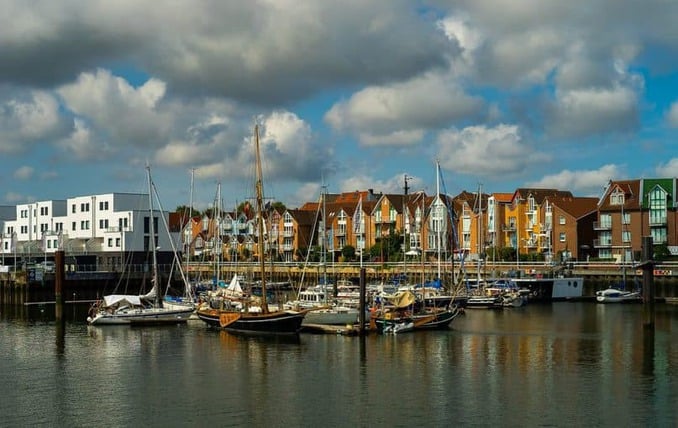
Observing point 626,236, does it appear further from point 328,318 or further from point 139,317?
point 139,317

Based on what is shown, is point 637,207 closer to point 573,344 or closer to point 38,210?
point 573,344

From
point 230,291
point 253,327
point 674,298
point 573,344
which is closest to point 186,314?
point 230,291

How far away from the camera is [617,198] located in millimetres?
127125

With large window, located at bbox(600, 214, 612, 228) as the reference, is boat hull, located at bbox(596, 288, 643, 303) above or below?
below

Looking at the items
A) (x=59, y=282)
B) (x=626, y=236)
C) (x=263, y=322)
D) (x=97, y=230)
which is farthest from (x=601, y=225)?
(x=59, y=282)

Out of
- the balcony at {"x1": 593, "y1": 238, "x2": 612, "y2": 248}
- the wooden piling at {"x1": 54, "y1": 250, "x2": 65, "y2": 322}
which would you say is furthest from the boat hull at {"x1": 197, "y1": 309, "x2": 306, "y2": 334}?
the balcony at {"x1": 593, "y1": 238, "x2": 612, "y2": 248}

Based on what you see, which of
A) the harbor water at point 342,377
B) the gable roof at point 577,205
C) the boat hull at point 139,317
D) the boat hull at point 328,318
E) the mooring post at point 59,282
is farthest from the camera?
the gable roof at point 577,205

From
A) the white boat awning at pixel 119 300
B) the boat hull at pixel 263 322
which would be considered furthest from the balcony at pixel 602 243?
the white boat awning at pixel 119 300

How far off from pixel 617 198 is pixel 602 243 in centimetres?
669

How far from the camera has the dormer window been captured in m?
127

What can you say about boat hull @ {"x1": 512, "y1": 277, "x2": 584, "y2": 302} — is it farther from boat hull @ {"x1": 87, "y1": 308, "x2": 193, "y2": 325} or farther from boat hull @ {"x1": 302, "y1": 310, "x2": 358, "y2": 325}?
boat hull @ {"x1": 87, "y1": 308, "x2": 193, "y2": 325}

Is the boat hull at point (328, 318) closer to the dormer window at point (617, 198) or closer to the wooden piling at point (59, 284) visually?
the wooden piling at point (59, 284)

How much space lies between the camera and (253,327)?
218 ft

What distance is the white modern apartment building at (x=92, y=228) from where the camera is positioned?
413 ft
